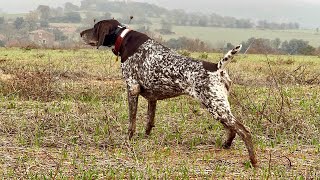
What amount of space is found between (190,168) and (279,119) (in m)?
2.86

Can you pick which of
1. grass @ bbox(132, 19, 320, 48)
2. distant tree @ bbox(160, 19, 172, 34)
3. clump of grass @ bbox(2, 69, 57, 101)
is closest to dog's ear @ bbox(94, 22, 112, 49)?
clump of grass @ bbox(2, 69, 57, 101)

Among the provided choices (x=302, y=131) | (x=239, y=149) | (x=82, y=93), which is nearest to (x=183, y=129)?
(x=239, y=149)

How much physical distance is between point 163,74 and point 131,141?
1250mm

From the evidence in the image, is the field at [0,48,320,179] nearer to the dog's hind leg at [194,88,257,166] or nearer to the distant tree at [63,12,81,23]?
the dog's hind leg at [194,88,257,166]

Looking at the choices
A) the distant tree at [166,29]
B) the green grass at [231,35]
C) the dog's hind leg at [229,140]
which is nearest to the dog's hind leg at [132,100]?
the dog's hind leg at [229,140]

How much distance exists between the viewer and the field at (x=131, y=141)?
5.69 metres

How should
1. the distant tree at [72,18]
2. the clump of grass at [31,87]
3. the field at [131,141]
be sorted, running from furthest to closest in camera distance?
the distant tree at [72,18], the clump of grass at [31,87], the field at [131,141]

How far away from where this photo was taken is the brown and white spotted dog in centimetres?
603

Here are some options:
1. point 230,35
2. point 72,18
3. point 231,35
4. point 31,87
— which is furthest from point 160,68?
point 72,18

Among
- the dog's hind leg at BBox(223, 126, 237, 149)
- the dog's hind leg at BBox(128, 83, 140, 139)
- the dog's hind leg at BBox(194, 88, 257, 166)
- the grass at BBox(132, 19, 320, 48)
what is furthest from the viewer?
the grass at BBox(132, 19, 320, 48)

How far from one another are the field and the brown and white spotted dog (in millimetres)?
464

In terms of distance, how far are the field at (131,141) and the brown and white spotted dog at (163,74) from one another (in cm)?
46

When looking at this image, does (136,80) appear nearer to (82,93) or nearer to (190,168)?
(190,168)

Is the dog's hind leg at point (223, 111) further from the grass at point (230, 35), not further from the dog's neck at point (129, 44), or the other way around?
the grass at point (230, 35)
